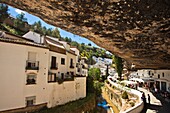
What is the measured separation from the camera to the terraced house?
16.0 meters

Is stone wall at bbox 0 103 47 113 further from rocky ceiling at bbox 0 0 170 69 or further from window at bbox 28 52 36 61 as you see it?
rocky ceiling at bbox 0 0 170 69

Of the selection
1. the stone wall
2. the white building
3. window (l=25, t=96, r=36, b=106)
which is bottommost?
the stone wall

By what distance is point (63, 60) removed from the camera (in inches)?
1051

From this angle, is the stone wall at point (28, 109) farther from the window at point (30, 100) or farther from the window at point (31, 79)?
the window at point (31, 79)

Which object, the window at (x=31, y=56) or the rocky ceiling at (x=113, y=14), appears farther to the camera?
the window at (x=31, y=56)

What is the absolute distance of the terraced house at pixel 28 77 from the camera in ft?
Result: 52.3

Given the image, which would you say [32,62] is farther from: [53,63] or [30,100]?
[53,63]

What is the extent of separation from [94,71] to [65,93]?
32940mm

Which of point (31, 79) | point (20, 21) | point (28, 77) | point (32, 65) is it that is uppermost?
point (20, 21)

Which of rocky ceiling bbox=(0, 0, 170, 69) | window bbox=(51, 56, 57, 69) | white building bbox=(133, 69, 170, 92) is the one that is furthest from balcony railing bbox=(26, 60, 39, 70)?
white building bbox=(133, 69, 170, 92)

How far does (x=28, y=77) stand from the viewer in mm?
18469

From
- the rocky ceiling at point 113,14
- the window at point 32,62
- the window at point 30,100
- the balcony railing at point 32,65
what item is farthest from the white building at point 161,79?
the rocky ceiling at point 113,14

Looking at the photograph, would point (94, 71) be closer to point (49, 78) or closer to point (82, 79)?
point (82, 79)

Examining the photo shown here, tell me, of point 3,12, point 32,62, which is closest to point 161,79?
point 32,62
